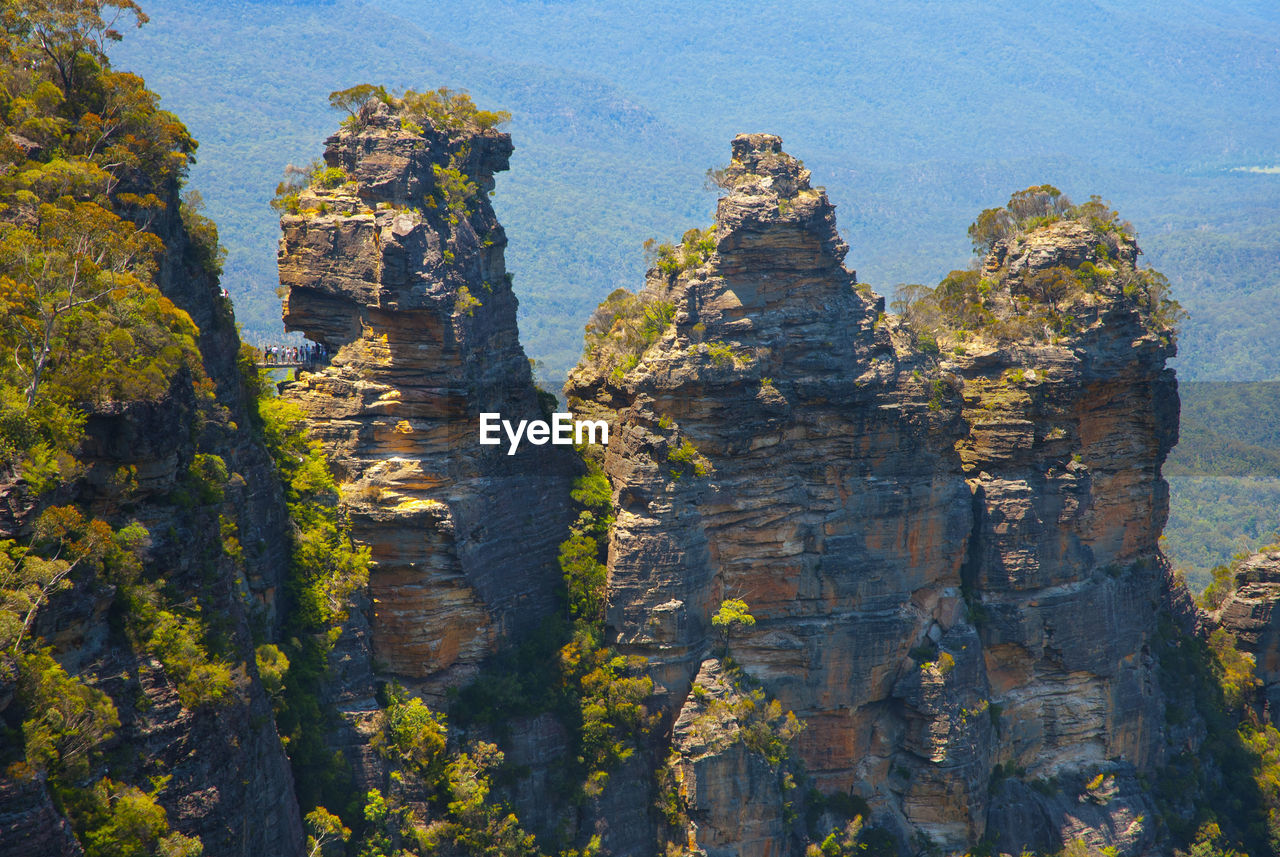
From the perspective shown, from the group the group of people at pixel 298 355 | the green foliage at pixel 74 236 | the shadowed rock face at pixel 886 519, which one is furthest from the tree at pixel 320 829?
the group of people at pixel 298 355

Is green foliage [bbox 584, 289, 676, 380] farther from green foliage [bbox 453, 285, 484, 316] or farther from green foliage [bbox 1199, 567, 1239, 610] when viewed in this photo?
green foliage [bbox 1199, 567, 1239, 610]

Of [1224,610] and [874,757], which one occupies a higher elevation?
[1224,610]

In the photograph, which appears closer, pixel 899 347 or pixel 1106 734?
pixel 899 347

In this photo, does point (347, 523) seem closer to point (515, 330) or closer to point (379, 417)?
point (379, 417)

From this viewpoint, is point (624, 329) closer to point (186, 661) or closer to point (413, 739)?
point (413, 739)

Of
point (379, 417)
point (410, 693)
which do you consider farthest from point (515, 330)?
point (410, 693)

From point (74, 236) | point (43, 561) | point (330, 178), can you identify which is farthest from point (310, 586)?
point (43, 561)

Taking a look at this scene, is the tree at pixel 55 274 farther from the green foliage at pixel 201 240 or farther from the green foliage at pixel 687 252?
the green foliage at pixel 687 252

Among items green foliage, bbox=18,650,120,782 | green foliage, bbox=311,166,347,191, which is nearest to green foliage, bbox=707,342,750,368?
green foliage, bbox=311,166,347,191
